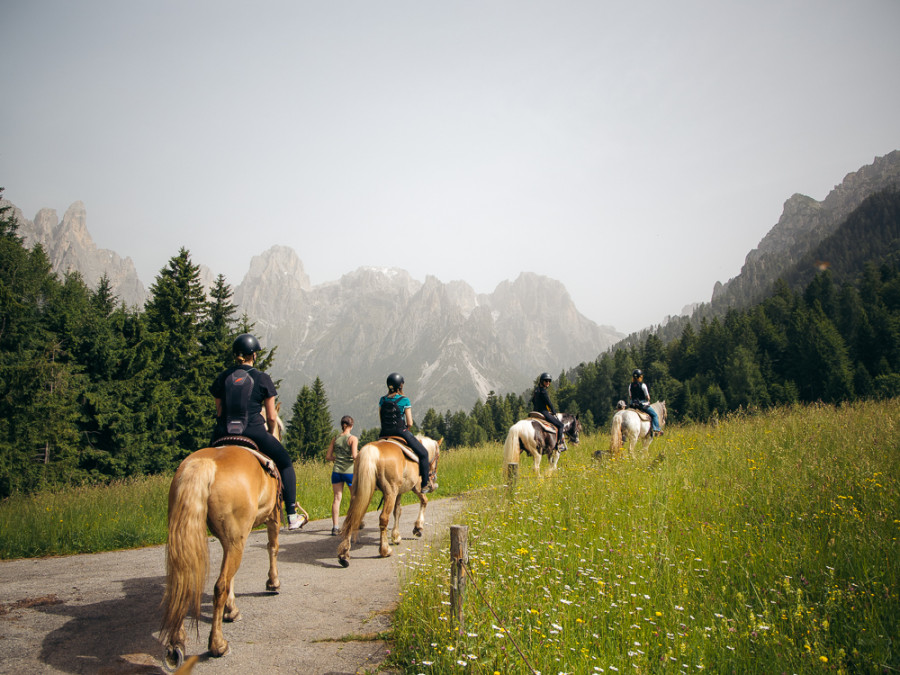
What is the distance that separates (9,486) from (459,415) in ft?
359

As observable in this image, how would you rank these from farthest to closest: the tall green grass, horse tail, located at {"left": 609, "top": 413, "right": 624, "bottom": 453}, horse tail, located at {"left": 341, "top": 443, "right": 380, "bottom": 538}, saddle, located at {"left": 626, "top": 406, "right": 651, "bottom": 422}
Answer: saddle, located at {"left": 626, "top": 406, "right": 651, "bottom": 422} < horse tail, located at {"left": 609, "top": 413, "right": 624, "bottom": 453} < horse tail, located at {"left": 341, "top": 443, "right": 380, "bottom": 538} < the tall green grass

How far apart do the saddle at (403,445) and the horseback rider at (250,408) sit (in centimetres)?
281

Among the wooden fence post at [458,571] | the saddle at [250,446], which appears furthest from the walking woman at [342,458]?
the wooden fence post at [458,571]

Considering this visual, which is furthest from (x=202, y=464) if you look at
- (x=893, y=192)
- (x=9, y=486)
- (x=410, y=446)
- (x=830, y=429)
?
(x=893, y=192)

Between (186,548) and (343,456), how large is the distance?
6.13 m

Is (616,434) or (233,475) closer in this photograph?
(233,475)

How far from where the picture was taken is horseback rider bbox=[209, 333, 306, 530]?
233 inches

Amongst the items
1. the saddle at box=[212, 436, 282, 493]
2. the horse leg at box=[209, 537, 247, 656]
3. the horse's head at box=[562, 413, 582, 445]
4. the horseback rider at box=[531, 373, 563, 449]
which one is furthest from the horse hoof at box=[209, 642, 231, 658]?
the horse's head at box=[562, 413, 582, 445]

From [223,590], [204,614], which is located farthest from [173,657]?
[204,614]

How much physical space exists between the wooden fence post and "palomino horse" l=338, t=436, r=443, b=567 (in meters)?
3.50

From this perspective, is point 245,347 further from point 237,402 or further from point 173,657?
point 173,657

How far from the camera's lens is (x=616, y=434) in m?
14.8

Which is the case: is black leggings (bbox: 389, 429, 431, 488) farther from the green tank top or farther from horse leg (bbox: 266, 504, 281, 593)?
horse leg (bbox: 266, 504, 281, 593)

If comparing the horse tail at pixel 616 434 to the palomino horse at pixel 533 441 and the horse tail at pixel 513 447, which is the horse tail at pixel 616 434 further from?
the horse tail at pixel 513 447
